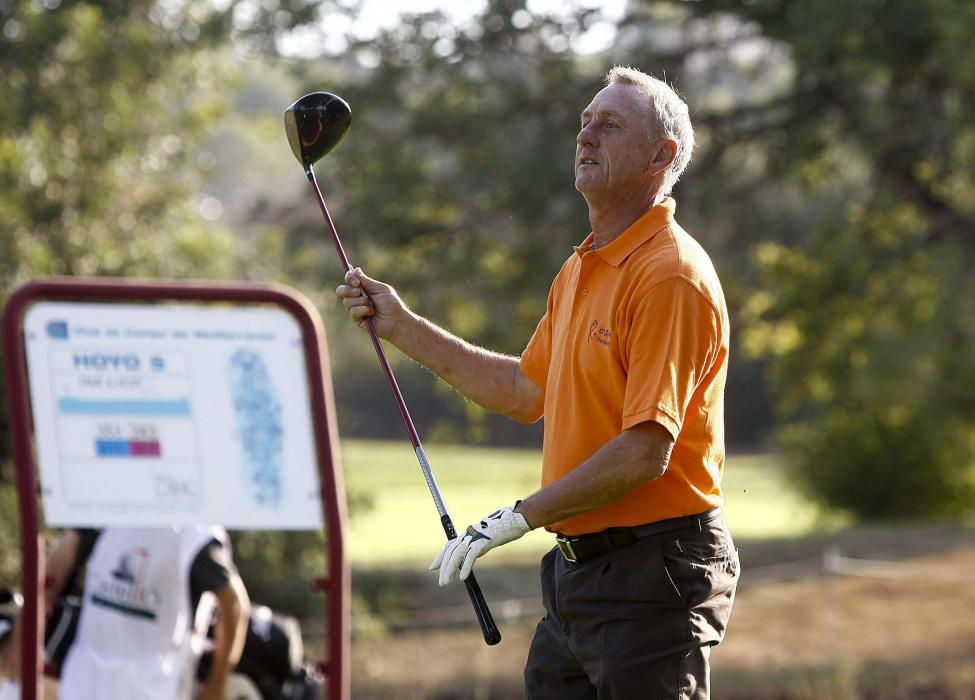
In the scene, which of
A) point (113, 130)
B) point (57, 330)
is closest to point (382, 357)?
point (57, 330)

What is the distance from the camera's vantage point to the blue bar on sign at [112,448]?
208 inches

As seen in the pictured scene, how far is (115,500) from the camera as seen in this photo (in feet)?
17.3

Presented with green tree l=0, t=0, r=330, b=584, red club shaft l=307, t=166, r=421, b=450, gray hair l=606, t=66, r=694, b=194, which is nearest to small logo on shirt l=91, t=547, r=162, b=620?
red club shaft l=307, t=166, r=421, b=450

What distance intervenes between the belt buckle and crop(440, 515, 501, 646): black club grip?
8.6 inches

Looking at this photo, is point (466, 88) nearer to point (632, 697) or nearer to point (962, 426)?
point (962, 426)

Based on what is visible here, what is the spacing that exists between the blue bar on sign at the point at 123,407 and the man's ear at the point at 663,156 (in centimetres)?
238

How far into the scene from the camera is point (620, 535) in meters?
3.46

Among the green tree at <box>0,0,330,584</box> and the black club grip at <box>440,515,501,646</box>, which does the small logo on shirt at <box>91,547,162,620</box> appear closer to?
the black club grip at <box>440,515,501,646</box>

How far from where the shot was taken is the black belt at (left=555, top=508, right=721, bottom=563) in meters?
3.45

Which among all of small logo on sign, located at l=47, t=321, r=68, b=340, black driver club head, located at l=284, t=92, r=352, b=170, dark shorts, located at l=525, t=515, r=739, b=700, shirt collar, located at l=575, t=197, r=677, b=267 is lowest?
dark shorts, located at l=525, t=515, r=739, b=700

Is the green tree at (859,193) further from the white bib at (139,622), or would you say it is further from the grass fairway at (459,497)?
the white bib at (139,622)

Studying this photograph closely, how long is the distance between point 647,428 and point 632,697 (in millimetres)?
617

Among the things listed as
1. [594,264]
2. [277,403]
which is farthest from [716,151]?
[594,264]

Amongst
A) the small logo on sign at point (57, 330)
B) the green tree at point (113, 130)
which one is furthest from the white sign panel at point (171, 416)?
the green tree at point (113, 130)
